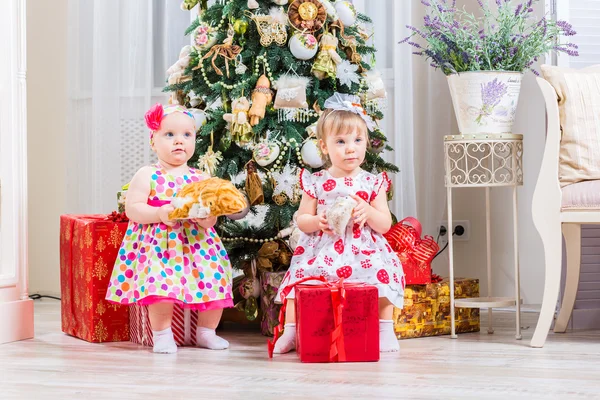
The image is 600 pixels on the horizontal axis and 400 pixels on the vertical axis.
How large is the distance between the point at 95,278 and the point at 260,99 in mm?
746

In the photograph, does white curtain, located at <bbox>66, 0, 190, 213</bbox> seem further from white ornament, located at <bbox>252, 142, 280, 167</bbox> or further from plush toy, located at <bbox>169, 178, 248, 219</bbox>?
plush toy, located at <bbox>169, 178, 248, 219</bbox>

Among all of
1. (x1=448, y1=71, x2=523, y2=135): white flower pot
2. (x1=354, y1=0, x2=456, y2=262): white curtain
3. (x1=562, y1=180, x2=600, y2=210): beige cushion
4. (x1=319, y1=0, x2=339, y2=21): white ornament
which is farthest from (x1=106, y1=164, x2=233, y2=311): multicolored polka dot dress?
(x1=354, y1=0, x2=456, y2=262): white curtain

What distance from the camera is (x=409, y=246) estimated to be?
9.06ft

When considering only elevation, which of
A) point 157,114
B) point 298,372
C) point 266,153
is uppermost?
point 157,114

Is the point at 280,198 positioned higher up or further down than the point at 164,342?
higher up

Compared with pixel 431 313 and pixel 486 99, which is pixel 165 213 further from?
pixel 486 99

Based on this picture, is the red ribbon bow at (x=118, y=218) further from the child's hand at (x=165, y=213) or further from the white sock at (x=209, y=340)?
the white sock at (x=209, y=340)

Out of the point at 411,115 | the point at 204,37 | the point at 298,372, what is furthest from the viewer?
the point at 411,115

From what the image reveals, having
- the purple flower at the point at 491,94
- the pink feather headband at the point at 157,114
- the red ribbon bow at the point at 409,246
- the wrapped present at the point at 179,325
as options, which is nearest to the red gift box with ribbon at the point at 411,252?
the red ribbon bow at the point at 409,246

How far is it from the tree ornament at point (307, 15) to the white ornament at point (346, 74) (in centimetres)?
A: 14

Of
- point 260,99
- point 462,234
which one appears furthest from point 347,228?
point 462,234

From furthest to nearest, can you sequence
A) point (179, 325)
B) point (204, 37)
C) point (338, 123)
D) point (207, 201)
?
point (204, 37) < point (179, 325) < point (338, 123) < point (207, 201)

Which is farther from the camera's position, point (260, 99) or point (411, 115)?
point (411, 115)

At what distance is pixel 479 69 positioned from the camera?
8.74ft
